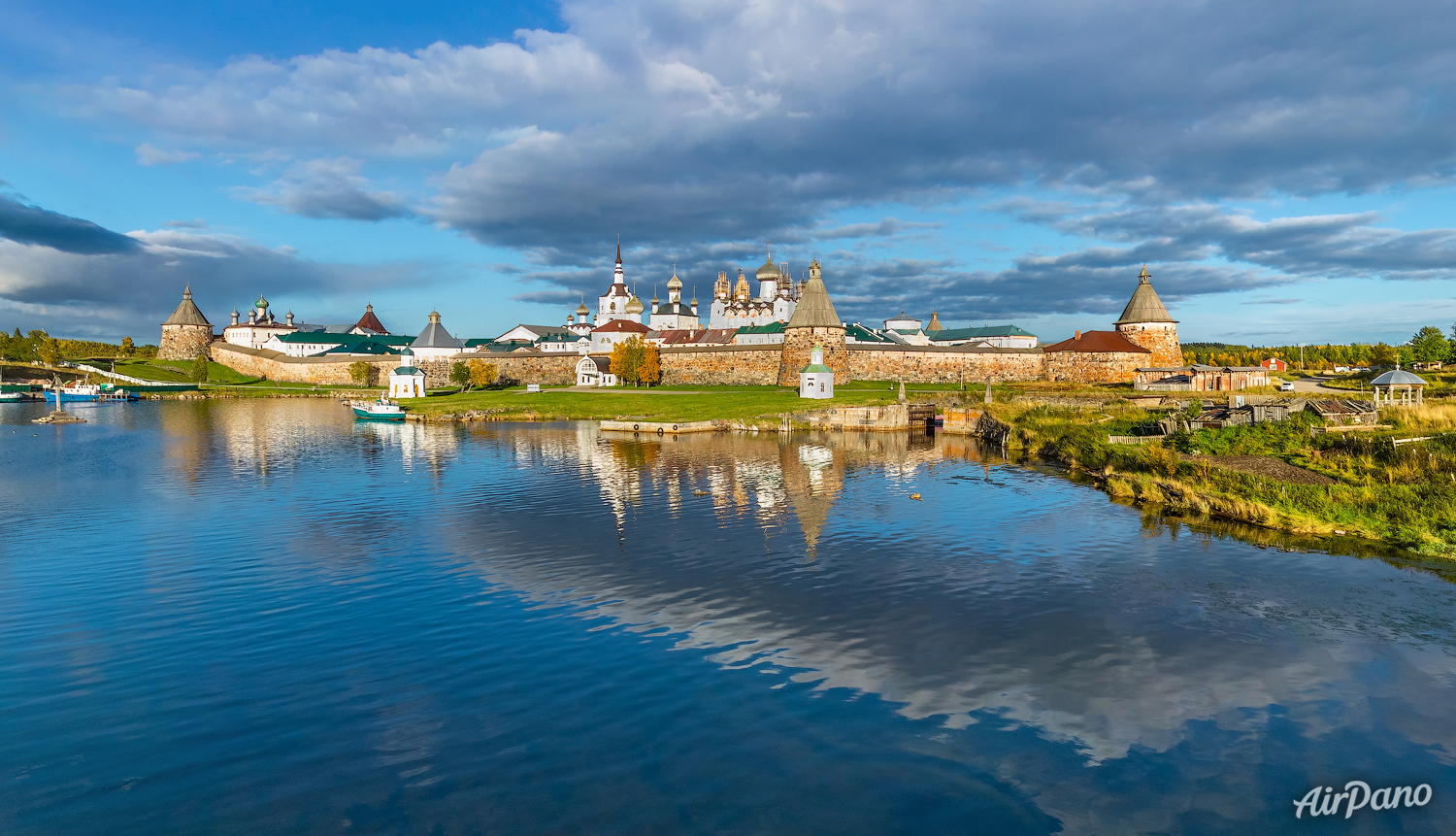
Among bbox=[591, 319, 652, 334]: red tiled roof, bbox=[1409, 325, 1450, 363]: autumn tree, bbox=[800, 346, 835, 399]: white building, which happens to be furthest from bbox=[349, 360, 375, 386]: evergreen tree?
bbox=[1409, 325, 1450, 363]: autumn tree

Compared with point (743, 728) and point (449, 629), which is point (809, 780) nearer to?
point (743, 728)

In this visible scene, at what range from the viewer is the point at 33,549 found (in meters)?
19.6

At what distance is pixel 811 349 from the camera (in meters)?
79.1

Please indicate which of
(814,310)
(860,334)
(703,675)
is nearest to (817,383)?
(814,310)

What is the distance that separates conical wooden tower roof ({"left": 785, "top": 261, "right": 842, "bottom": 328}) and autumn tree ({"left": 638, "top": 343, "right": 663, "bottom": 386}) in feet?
66.0

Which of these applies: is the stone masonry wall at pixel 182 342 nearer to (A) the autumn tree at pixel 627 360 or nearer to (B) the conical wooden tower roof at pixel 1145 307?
(A) the autumn tree at pixel 627 360

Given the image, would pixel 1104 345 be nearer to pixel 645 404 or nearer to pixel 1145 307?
pixel 1145 307

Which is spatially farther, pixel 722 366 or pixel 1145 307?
pixel 722 366

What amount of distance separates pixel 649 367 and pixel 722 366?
929 centimetres

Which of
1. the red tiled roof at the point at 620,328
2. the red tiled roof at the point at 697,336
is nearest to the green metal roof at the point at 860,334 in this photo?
the red tiled roof at the point at 697,336

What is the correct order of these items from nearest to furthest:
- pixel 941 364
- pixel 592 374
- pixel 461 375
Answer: pixel 941 364 < pixel 461 375 < pixel 592 374

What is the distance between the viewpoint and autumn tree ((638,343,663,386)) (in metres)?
93.1

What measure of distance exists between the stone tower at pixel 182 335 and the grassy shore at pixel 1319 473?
146 meters

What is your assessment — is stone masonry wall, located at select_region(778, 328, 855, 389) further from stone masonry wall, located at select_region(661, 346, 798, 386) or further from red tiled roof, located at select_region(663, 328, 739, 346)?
red tiled roof, located at select_region(663, 328, 739, 346)
